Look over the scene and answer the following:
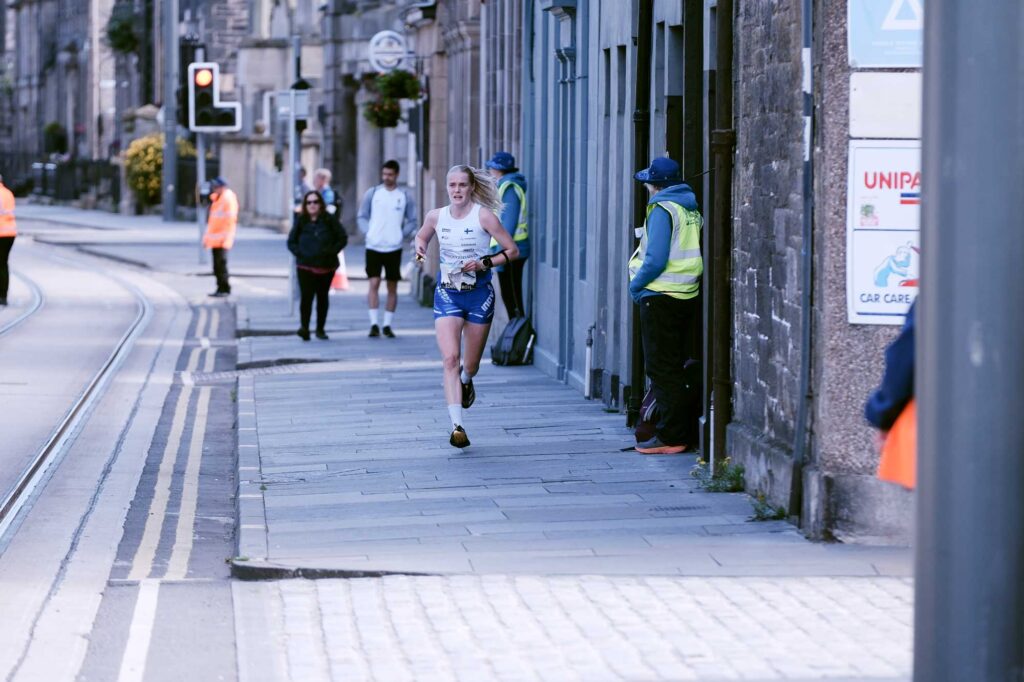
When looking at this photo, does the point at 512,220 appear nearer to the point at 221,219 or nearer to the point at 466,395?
the point at 466,395

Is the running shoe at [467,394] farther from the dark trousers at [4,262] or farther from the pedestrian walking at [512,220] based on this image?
the dark trousers at [4,262]

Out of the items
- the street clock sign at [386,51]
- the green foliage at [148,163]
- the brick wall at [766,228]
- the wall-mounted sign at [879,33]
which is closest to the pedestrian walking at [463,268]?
the brick wall at [766,228]

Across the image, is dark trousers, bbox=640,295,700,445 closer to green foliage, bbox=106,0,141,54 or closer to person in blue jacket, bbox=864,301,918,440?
person in blue jacket, bbox=864,301,918,440

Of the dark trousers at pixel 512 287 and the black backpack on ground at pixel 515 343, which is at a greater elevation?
the dark trousers at pixel 512 287

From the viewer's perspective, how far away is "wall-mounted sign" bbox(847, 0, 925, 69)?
9.12m

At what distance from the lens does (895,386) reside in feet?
17.5

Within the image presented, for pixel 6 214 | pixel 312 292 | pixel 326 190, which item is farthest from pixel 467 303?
pixel 6 214

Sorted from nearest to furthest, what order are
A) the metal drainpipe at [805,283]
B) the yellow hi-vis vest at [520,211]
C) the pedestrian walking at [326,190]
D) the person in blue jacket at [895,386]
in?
1. the person in blue jacket at [895,386]
2. the metal drainpipe at [805,283]
3. the yellow hi-vis vest at [520,211]
4. the pedestrian walking at [326,190]

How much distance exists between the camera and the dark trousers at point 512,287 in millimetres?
19516

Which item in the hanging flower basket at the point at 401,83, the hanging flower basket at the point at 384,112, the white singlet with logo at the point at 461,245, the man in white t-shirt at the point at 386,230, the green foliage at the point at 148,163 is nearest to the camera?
the white singlet with logo at the point at 461,245

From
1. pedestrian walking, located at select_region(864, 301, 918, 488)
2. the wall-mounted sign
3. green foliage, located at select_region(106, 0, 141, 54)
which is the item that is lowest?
pedestrian walking, located at select_region(864, 301, 918, 488)

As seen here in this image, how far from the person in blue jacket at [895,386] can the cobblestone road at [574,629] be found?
158cm

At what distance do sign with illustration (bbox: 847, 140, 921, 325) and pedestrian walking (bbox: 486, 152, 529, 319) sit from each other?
9.26 metres

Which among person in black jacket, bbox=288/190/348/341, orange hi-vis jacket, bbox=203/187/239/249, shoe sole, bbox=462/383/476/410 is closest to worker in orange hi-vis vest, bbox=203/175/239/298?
orange hi-vis jacket, bbox=203/187/239/249
